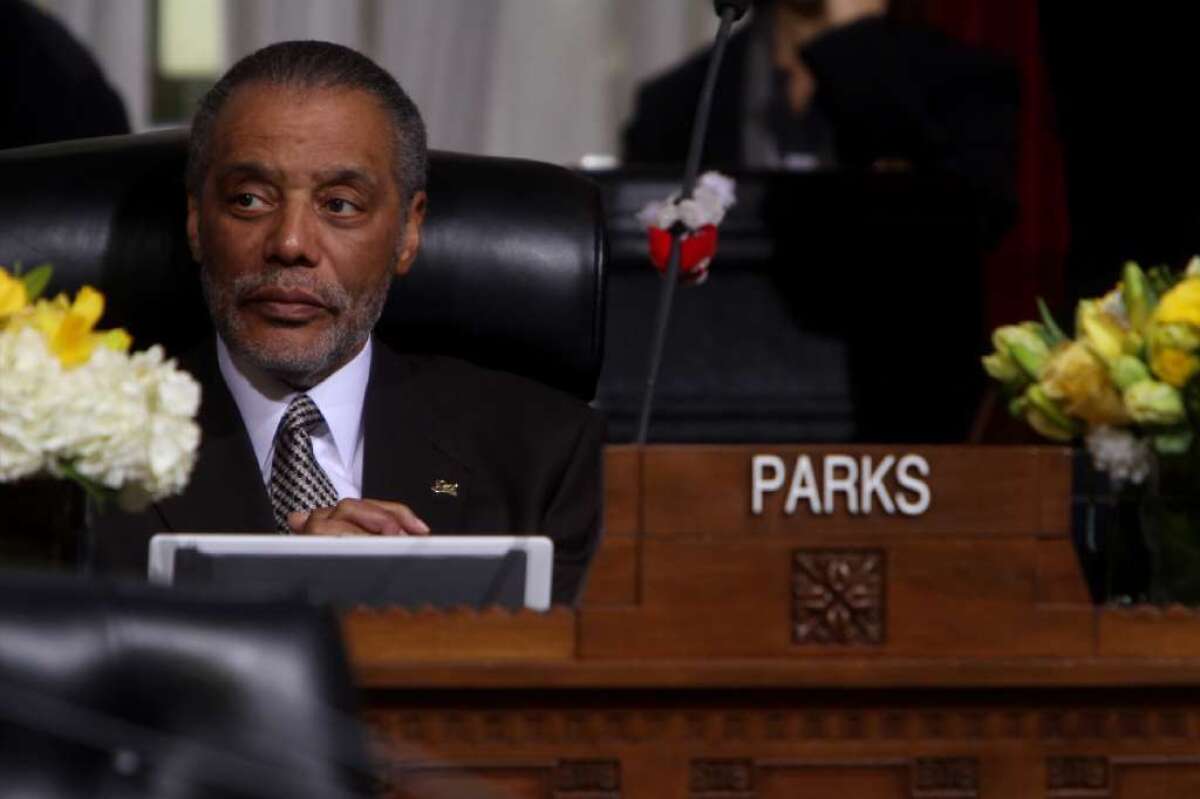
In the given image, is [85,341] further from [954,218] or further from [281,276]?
[954,218]

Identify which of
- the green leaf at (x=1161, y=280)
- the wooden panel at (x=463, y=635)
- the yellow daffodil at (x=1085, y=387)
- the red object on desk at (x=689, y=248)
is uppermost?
the red object on desk at (x=689, y=248)

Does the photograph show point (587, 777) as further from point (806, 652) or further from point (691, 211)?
point (691, 211)

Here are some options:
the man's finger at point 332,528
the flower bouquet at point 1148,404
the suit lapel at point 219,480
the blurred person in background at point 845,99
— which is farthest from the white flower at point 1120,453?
the blurred person in background at point 845,99

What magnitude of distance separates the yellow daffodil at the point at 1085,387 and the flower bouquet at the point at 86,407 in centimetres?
65

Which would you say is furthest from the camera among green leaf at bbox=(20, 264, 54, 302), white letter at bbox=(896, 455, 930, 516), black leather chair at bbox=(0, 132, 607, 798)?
black leather chair at bbox=(0, 132, 607, 798)

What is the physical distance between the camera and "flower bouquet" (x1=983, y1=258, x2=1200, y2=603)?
194 cm

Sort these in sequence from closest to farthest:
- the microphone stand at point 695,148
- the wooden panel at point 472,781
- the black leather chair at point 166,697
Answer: the black leather chair at point 166,697 < the wooden panel at point 472,781 < the microphone stand at point 695,148

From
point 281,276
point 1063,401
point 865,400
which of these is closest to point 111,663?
point 1063,401

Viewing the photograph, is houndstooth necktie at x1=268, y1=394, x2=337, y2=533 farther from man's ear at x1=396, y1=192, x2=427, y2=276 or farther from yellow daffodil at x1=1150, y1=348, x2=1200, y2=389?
yellow daffodil at x1=1150, y1=348, x2=1200, y2=389

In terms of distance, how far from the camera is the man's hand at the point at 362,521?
7.23 ft

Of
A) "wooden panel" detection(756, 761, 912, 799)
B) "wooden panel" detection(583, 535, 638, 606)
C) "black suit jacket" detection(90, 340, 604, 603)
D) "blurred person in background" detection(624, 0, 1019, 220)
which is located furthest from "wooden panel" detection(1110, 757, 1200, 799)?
"blurred person in background" detection(624, 0, 1019, 220)

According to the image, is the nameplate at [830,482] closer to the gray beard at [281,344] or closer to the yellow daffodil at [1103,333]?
the yellow daffodil at [1103,333]

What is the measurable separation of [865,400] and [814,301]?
6.6 inches

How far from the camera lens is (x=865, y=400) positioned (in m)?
3.89
